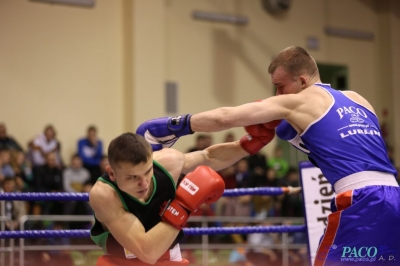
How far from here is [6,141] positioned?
883 centimetres

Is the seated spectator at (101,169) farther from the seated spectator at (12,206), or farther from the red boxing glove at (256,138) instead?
the red boxing glove at (256,138)

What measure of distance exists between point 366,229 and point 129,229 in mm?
1111

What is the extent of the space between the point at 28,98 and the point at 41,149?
3.70 ft

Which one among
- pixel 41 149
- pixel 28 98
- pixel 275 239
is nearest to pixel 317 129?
pixel 275 239

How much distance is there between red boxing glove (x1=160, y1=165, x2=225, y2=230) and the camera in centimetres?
263

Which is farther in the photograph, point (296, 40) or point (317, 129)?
point (296, 40)

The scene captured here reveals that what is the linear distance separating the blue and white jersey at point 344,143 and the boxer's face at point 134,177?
0.87 meters

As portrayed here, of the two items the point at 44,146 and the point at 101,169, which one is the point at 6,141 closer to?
the point at 44,146

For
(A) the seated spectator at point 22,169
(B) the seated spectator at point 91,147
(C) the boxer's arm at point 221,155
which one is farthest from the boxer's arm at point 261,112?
(B) the seated spectator at point 91,147

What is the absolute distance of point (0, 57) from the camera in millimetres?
9641

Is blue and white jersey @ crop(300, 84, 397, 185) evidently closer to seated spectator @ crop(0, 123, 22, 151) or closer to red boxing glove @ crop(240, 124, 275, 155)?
red boxing glove @ crop(240, 124, 275, 155)

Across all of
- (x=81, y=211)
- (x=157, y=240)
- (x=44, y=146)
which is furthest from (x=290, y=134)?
(x=44, y=146)

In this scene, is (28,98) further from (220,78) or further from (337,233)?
(337,233)

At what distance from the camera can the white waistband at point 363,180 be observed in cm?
300
